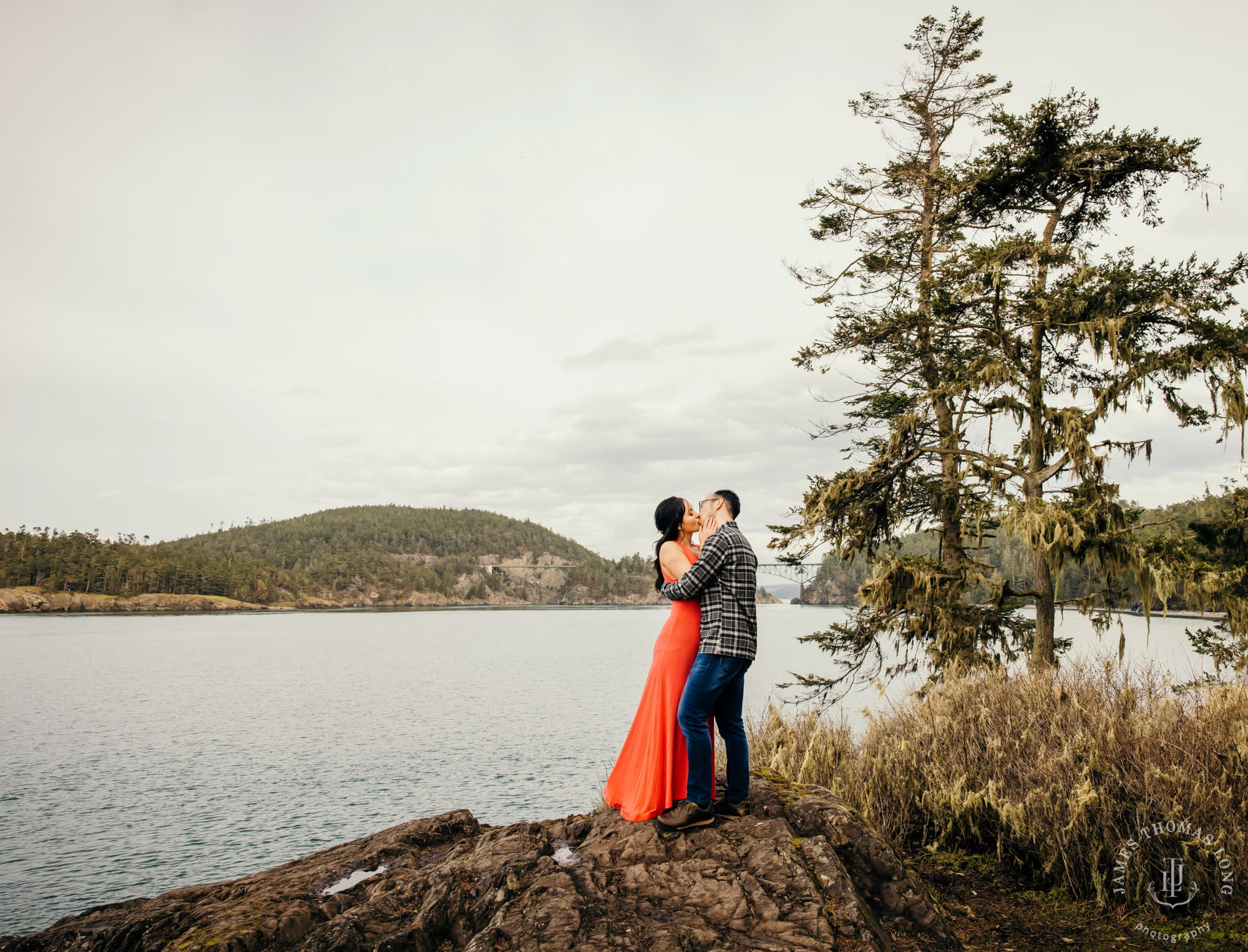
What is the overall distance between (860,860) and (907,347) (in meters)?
9.17

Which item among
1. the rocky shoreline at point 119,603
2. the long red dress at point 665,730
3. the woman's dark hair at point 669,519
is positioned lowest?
the rocky shoreline at point 119,603

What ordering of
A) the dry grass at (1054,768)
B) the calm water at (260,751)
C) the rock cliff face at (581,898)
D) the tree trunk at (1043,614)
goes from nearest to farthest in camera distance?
the rock cliff face at (581,898) → the dry grass at (1054,768) → the tree trunk at (1043,614) → the calm water at (260,751)

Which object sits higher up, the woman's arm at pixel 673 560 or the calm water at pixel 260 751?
the woman's arm at pixel 673 560

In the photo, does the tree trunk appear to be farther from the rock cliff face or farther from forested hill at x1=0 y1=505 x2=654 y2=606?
forested hill at x1=0 y1=505 x2=654 y2=606

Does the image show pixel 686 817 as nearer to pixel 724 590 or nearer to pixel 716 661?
pixel 716 661

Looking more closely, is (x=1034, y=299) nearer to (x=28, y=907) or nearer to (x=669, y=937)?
(x=669, y=937)

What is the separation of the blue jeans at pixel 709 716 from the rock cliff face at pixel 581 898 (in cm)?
27

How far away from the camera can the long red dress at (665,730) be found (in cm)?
458

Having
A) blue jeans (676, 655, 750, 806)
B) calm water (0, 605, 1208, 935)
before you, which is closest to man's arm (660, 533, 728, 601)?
blue jeans (676, 655, 750, 806)

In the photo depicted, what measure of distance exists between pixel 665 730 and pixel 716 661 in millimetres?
683

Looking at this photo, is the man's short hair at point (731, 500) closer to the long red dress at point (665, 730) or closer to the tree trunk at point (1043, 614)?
the long red dress at point (665, 730)

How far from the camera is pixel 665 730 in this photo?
4.61m
